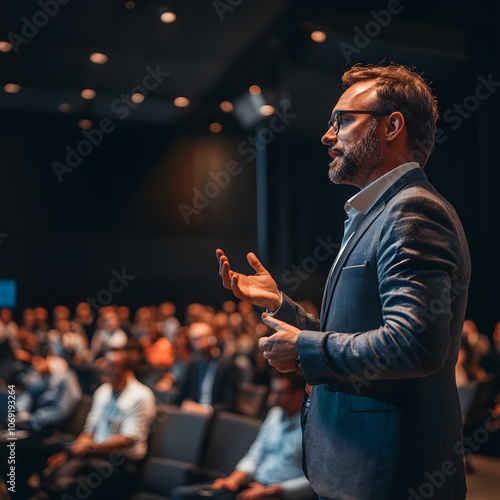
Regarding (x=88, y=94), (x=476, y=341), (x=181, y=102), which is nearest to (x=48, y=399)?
(x=476, y=341)

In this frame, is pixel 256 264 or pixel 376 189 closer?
pixel 376 189

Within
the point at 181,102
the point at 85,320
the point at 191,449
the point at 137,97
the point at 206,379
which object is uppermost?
the point at 181,102

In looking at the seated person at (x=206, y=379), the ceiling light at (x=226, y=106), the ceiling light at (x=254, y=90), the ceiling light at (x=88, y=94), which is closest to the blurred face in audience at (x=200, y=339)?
the seated person at (x=206, y=379)

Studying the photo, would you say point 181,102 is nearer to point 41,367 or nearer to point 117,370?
point 41,367

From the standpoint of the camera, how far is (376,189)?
1306mm

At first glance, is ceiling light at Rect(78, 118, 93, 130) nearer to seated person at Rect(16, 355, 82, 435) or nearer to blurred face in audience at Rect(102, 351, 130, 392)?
seated person at Rect(16, 355, 82, 435)

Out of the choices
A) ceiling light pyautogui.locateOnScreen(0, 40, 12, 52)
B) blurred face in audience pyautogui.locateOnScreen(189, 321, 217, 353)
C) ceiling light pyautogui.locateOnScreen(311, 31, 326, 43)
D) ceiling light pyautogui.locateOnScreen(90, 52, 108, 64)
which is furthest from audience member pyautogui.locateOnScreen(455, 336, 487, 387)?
ceiling light pyautogui.locateOnScreen(0, 40, 12, 52)

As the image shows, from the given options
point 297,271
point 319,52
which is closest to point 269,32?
point 319,52

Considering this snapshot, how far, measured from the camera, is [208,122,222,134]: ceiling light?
44.4 feet

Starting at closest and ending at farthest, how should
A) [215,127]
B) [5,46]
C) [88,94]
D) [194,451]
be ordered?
1. [194,451]
2. [5,46]
3. [88,94]
4. [215,127]

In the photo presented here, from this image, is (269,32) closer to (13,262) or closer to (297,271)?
(297,271)

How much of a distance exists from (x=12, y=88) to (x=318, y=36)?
6.24 metres

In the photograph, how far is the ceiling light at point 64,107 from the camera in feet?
38.3

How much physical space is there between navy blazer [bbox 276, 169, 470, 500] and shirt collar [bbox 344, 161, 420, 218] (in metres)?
0.02
